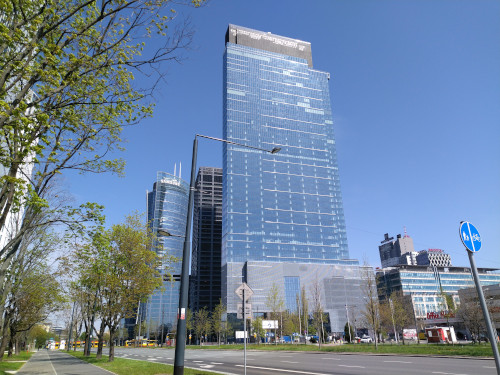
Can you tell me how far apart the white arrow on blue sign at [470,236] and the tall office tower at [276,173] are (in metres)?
118

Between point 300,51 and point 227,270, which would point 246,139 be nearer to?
point 227,270

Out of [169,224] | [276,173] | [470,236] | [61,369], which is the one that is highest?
[276,173]

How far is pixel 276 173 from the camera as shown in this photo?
148625 millimetres

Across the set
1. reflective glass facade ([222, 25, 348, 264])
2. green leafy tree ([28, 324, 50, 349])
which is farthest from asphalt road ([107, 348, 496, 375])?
reflective glass facade ([222, 25, 348, 264])

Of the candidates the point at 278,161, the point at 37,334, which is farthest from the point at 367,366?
the point at 278,161

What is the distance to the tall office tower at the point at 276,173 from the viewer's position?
5103 inches

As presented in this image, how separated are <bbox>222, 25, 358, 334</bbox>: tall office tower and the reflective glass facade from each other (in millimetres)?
458

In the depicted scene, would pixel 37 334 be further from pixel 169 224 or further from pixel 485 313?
pixel 485 313

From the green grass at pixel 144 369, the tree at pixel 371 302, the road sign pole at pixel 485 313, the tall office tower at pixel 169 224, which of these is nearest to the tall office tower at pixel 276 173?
the tall office tower at pixel 169 224

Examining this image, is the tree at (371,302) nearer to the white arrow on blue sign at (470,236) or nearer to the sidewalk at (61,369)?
the sidewalk at (61,369)

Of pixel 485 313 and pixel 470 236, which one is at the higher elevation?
pixel 470 236

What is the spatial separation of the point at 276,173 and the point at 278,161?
6900 mm

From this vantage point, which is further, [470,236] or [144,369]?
[144,369]

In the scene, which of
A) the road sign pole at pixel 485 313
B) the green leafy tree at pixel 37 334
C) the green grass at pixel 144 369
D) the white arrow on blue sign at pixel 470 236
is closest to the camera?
the road sign pole at pixel 485 313
